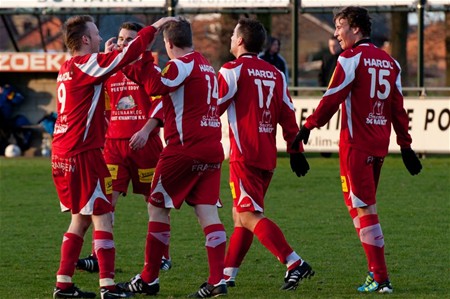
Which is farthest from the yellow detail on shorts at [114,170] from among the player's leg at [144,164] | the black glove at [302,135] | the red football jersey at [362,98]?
the red football jersey at [362,98]

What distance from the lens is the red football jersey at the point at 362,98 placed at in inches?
315

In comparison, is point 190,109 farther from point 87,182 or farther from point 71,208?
point 71,208

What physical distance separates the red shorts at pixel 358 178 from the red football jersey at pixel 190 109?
3.12ft

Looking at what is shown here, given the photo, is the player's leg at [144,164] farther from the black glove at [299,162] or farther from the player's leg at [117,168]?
the black glove at [299,162]

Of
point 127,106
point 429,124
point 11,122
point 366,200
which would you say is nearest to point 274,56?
point 429,124

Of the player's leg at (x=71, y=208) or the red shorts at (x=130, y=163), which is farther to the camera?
the red shorts at (x=130, y=163)

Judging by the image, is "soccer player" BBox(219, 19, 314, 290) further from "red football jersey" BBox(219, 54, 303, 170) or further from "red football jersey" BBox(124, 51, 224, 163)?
"red football jersey" BBox(124, 51, 224, 163)

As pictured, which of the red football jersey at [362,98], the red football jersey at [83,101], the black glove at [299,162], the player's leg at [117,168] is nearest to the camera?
the red football jersey at [83,101]

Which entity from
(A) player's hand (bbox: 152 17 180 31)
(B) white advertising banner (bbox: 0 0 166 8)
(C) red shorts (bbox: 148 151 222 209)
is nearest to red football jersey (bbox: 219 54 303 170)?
(C) red shorts (bbox: 148 151 222 209)

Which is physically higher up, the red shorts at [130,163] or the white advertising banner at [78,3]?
the white advertising banner at [78,3]

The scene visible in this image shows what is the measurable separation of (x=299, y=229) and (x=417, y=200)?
9.47 ft

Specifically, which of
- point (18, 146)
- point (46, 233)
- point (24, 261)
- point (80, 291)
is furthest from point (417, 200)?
point (18, 146)

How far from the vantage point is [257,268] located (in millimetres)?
9281

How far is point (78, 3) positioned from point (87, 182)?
13.5m
